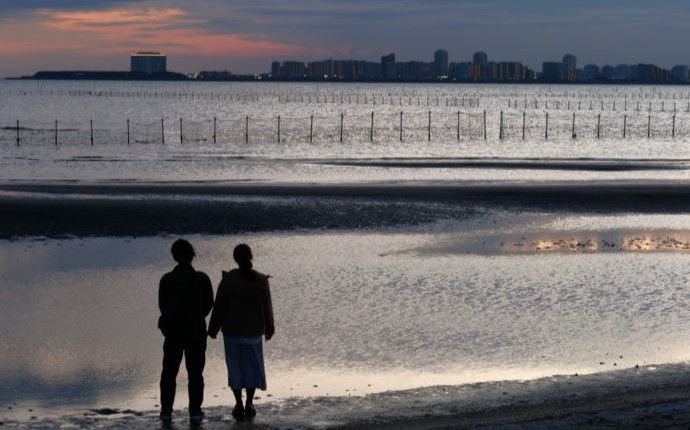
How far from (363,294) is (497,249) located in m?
7.94

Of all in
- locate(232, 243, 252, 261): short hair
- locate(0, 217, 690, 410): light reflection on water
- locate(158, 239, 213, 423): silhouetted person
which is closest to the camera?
locate(232, 243, 252, 261): short hair

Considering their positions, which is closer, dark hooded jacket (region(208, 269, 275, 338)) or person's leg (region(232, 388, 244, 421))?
dark hooded jacket (region(208, 269, 275, 338))

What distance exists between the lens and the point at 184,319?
1297cm

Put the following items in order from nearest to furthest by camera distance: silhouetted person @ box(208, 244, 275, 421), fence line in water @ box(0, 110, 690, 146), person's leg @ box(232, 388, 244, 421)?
silhouetted person @ box(208, 244, 275, 421)
person's leg @ box(232, 388, 244, 421)
fence line in water @ box(0, 110, 690, 146)

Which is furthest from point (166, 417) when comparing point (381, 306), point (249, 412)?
point (381, 306)

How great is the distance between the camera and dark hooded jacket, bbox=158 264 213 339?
12836mm

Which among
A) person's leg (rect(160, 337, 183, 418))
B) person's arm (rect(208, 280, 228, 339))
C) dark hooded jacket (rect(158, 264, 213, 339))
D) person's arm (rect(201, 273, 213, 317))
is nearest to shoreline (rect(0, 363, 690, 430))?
person's leg (rect(160, 337, 183, 418))

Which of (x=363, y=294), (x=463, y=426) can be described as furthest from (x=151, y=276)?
(x=463, y=426)

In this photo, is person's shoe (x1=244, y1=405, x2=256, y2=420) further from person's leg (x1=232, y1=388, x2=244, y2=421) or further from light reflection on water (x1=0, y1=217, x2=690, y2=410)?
light reflection on water (x1=0, y1=217, x2=690, y2=410)

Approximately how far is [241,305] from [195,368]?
3.11 feet

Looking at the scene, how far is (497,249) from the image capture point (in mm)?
30703

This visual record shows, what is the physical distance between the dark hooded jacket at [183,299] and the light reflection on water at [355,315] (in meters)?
2.06

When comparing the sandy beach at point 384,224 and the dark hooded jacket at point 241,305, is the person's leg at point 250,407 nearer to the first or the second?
the sandy beach at point 384,224

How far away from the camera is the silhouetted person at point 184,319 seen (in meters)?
12.8
